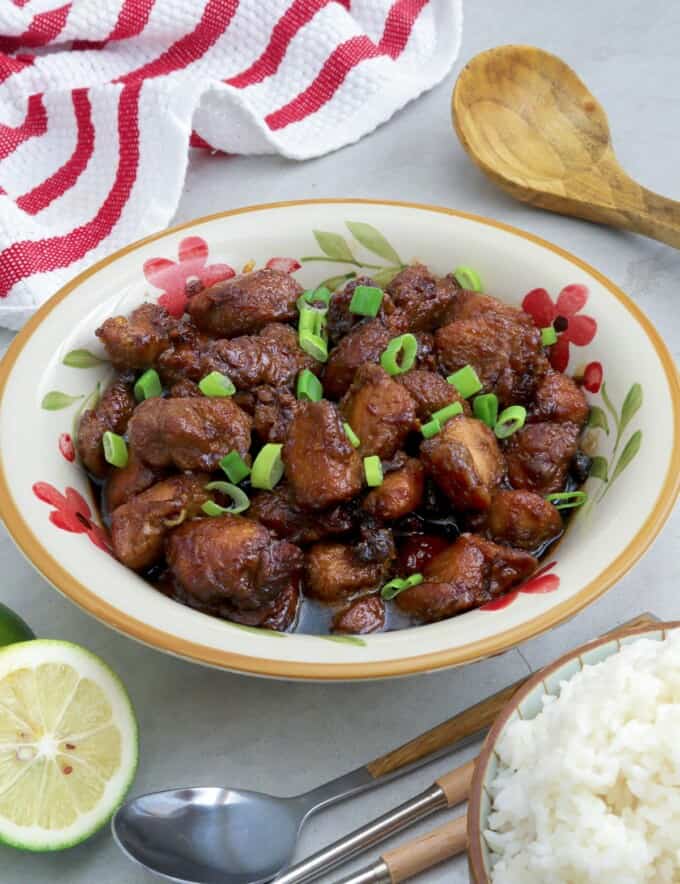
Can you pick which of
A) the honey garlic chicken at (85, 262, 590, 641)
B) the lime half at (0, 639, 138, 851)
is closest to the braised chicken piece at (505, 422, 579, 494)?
the honey garlic chicken at (85, 262, 590, 641)

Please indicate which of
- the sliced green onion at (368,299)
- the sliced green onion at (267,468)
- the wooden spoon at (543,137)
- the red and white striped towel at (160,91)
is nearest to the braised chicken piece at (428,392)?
the sliced green onion at (368,299)

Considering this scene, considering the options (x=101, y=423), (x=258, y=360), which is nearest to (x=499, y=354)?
(x=258, y=360)

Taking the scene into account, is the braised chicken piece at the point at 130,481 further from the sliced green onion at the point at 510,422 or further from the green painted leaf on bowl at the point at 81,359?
the sliced green onion at the point at 510,422

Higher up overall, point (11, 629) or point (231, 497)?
point (231, 497)

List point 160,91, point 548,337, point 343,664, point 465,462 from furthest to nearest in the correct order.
A: point 160,91
point 548,337
point 465,462
point 343,664

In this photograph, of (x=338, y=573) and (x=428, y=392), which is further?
(x=428, y=392)

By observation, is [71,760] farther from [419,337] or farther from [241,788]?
[419,337]

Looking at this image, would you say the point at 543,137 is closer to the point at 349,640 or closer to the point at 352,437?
the point at 352,437
